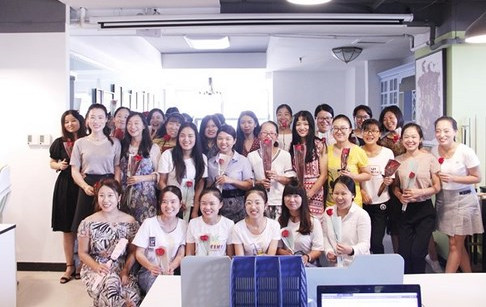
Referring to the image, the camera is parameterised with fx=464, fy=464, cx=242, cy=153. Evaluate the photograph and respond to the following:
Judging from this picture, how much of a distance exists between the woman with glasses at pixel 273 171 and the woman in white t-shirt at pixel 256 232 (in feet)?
1.40

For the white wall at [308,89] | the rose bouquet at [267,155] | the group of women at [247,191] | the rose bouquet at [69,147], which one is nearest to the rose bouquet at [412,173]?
the group of women at [247,191]

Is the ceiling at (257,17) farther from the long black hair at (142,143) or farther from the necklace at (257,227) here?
the necklace at (257,227)

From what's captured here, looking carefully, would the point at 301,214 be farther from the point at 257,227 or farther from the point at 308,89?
the point at 308,89

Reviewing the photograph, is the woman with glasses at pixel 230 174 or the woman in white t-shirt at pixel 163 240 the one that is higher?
the woman with glasses at pixel 230 174

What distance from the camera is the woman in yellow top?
3.28m

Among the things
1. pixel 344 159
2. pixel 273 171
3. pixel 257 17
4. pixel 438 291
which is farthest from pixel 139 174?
pixel 438 291

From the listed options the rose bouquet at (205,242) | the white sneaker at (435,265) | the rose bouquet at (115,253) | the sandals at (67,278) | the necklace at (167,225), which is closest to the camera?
the rose bouquet at (115,253)

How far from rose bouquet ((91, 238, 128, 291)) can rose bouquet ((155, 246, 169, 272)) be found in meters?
0.20

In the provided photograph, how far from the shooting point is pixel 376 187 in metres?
3.38

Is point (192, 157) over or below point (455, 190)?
over

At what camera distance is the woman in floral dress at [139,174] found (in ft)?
11.0

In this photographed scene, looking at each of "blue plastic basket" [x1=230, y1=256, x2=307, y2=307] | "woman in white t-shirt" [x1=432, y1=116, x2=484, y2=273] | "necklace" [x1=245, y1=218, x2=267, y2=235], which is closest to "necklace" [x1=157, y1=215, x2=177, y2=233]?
"necklace" [x1=245, y1=218, x2=267, y2=235]

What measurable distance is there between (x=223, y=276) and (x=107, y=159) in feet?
7.90

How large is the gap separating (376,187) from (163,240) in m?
1.57
